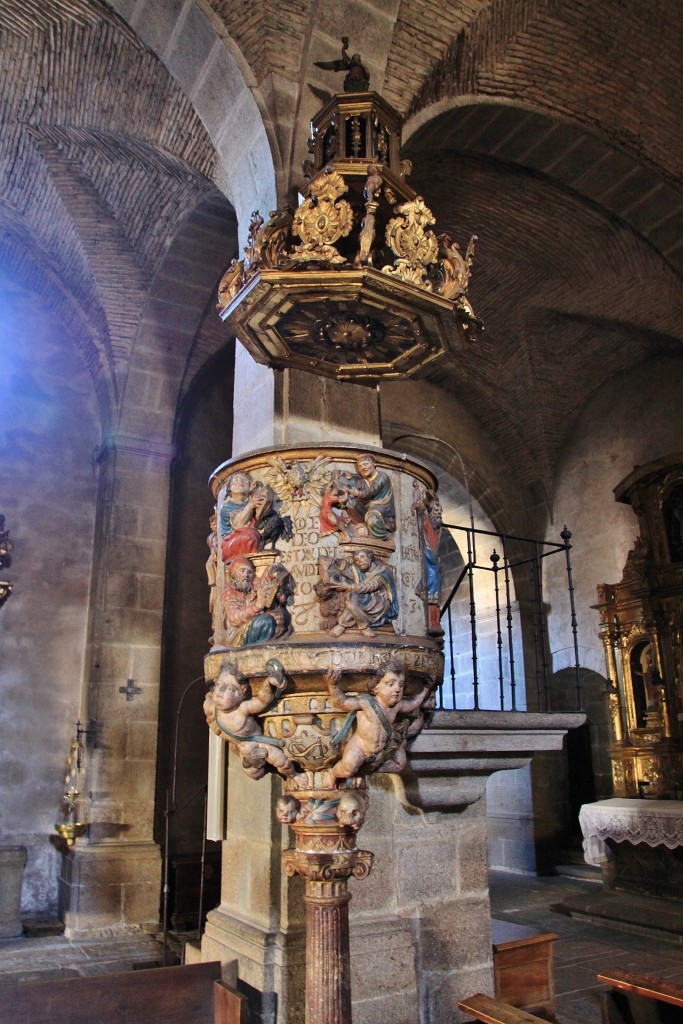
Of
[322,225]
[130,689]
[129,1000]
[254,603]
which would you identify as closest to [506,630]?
[130,689]

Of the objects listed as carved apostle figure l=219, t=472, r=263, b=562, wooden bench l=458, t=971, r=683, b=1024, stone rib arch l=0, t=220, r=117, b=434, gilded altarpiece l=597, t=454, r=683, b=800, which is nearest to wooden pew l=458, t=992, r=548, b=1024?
wooden bench l=458, t=971, r=683, b=1024

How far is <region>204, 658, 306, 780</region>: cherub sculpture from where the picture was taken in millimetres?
2561

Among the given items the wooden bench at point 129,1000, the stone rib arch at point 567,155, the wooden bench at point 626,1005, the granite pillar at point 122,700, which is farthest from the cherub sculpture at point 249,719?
the granite pillar at point 122,700

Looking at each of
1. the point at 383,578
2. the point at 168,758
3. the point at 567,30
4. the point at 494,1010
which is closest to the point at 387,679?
the point at 383,578

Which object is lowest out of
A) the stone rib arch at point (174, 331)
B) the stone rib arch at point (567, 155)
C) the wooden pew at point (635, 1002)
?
the wooden pew at point (635, 1002)

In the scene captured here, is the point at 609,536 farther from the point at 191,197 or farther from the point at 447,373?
the point at 191,197

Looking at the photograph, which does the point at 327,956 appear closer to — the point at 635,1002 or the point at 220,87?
the point at 635,1002

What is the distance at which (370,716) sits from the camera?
2520 mm

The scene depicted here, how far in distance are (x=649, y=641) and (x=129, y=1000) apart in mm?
6086

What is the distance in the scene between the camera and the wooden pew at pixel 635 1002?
2.97 meters

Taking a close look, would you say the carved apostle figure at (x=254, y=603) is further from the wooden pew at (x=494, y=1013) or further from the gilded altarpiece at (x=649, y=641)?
the gilded altarpiece at (x=649, y=641)

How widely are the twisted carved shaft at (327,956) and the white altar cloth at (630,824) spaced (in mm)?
4619

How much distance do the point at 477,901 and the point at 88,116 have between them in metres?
5.58

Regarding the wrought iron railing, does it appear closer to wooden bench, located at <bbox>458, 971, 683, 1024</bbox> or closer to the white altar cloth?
the white altar cloth
